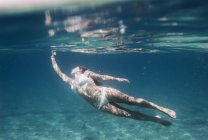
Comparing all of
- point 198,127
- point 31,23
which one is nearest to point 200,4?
point 31,23

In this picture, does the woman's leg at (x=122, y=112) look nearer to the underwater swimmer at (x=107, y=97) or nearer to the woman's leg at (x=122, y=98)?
the underwater swimmer at (x=107, y=97)

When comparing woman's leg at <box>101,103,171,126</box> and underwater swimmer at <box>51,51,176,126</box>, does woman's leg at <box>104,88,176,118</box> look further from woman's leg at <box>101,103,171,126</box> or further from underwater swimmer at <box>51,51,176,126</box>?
woman's leg at <box>101,103,171,126</box>

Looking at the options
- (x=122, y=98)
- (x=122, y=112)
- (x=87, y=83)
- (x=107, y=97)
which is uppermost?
(x=87, y=83)

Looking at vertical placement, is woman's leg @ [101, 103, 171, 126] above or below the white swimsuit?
below

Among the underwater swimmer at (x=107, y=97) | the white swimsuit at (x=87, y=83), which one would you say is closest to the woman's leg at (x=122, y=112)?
the underwater swimmer at (x=107, y=97)

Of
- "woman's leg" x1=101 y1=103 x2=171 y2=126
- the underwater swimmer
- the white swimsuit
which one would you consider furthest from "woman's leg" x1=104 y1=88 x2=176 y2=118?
"woman's leg" x1=101 y1=103 x2=171 y2=126

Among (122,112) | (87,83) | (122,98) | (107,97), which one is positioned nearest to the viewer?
(122,98)

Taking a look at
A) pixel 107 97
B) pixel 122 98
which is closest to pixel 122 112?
pixel 122 98

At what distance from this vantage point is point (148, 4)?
12.2 m

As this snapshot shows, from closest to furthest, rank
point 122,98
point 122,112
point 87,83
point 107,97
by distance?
point 122,98
point 122,112
point 107,97
point 87,83

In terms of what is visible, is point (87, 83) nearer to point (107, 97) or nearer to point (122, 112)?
point (107, 97)

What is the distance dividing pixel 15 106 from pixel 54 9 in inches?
942

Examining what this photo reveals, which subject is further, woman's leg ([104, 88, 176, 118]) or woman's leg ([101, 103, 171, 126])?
woman's leg ([101, 103, 171, 126])

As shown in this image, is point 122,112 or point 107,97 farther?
point 107,97
